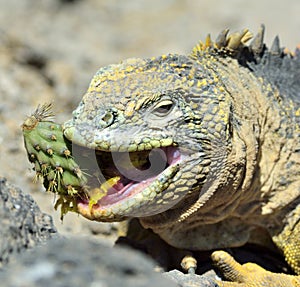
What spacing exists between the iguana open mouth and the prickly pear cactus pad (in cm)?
8

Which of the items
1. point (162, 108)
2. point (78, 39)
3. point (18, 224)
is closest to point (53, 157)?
point (162, 108)

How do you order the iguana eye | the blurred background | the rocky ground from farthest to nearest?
the blurred background, the rocky ground, the iguana eye

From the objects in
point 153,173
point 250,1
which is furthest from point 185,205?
point 250,1

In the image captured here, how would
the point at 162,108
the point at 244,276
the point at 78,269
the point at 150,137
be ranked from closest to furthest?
the point at 78,269 < the point at 150,137 < the point at 162,108 < the point at 244,276

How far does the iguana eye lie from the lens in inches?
187

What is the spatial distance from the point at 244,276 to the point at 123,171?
1.20 m

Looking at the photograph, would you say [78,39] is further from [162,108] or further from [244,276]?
[244,276]

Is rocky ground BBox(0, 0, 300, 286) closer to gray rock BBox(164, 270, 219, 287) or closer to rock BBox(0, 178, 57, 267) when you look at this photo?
gray rock BBox(164, 270, 219, 287)

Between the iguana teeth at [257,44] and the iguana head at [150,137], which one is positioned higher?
the iguana teeth at [257,44]

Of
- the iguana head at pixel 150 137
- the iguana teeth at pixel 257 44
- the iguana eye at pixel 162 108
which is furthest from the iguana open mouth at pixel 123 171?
the iguana teeth at pixel 257 44

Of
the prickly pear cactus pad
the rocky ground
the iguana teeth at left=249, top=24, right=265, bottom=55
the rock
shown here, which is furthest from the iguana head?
the rocky ground

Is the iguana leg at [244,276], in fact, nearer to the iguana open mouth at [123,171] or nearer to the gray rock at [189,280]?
the gray rock at [189,280]

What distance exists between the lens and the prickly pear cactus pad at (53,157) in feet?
15.7

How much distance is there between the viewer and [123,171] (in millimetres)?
Answer: 4809
